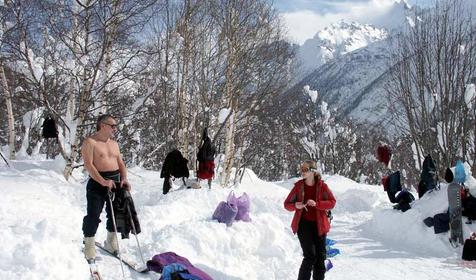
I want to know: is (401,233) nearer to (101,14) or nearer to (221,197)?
(221,197)

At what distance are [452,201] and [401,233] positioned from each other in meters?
1.52

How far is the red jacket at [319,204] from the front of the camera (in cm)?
518

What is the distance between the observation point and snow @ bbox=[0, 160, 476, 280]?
172 inches

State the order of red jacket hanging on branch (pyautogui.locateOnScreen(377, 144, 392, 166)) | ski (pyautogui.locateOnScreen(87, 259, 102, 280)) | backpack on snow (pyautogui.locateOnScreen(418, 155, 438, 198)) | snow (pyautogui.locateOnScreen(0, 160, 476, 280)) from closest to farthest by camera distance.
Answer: snow (pyautogui.locateOnScreen(0, 160, 476, 280)) < ski (pyautogui.locateOnScreen(87, 259, 102, 280)) < backpack on snow (pyautogui.locateOnScreen(418, 155, 438, 198)) < red jacket hanging on branch (pyautogui.locateOnScreen(377, 144, 392, 166))

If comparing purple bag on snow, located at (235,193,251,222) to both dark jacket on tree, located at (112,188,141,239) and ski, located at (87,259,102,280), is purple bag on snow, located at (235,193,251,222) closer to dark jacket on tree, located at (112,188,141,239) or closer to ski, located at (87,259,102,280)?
dark jacket on tree, located at (112,188,141,239)

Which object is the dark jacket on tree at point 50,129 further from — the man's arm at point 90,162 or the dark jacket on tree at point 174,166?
the man's arm at point 90,162

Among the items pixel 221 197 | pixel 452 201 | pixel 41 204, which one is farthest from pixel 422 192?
pixel 41 204

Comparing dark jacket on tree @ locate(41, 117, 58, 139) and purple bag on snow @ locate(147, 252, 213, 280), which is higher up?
dark jacket on tree @ locate(41, 117, 58, 139)

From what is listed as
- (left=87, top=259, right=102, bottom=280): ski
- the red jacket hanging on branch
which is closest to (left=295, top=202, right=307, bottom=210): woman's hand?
(left=87, top=259, right=102, bottom=280): ski

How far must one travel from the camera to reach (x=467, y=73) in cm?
1123

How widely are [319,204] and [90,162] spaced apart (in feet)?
8.55

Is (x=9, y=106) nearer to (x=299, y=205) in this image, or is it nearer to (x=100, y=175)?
(x=100, y=175)

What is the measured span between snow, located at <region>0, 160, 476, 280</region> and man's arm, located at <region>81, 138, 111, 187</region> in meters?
0.62

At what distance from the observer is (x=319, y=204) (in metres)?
5.18
